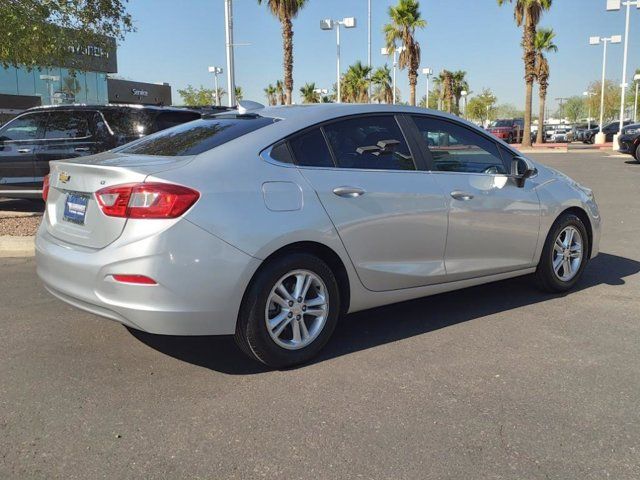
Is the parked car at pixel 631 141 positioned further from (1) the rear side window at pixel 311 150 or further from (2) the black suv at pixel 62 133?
(1) the rear side window at pixel 311 150

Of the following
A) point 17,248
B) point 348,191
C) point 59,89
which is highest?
point 59,89

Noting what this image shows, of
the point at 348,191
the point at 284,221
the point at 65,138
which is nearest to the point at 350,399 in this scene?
the point at 284,221

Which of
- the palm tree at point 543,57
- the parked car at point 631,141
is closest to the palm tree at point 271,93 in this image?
the palm tree at point 543,57

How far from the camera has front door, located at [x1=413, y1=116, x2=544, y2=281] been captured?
4562mm

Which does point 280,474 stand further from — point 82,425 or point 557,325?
point 557,325

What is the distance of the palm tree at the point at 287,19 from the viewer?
2919 cm

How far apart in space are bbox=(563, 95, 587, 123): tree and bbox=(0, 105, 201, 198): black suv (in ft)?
382

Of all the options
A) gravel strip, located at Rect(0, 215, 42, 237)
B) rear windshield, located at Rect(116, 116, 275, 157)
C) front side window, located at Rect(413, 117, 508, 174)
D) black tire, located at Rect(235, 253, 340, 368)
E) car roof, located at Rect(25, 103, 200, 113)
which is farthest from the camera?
car roof, located at Rect(25, 103, 200, 113)

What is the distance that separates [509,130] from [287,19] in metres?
16.3

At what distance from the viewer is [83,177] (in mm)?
3709

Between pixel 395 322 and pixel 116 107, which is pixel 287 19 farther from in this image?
pixel 395 322

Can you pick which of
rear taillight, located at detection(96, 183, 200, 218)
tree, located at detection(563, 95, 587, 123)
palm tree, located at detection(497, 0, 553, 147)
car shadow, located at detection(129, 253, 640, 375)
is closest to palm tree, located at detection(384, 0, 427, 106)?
palm tree, located at detection(497, 0, 553, 147)

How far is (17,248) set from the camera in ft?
23.6

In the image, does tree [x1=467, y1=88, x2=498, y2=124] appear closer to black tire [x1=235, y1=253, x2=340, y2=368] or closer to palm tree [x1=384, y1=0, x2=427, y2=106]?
palm tree [x1=384, y1=0, x2=427, y2=106]
